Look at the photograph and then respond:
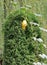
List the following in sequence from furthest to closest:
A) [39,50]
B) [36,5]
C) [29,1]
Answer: [36,5], [29,1], [39,50]

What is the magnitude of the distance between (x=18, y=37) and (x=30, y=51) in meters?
0.26

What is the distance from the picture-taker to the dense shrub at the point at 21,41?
349 centimetres

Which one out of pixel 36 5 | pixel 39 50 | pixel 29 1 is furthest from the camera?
pixel 36 5

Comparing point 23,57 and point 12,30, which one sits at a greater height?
point 12,30

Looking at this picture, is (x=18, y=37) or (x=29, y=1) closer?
(x=18, y=37)

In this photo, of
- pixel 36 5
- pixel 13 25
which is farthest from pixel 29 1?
pixel 13 25

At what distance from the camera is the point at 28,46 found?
11.5 feet

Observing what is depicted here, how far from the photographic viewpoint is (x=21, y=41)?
3545mm

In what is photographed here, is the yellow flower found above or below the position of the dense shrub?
above

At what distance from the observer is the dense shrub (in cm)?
349

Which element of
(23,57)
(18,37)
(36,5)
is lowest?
(36,5)

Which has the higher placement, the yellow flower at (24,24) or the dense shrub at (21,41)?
the yellow flower at (24,24)

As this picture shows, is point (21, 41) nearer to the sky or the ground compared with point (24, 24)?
nearer to the ground

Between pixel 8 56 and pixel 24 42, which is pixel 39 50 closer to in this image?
pixel 24 42
